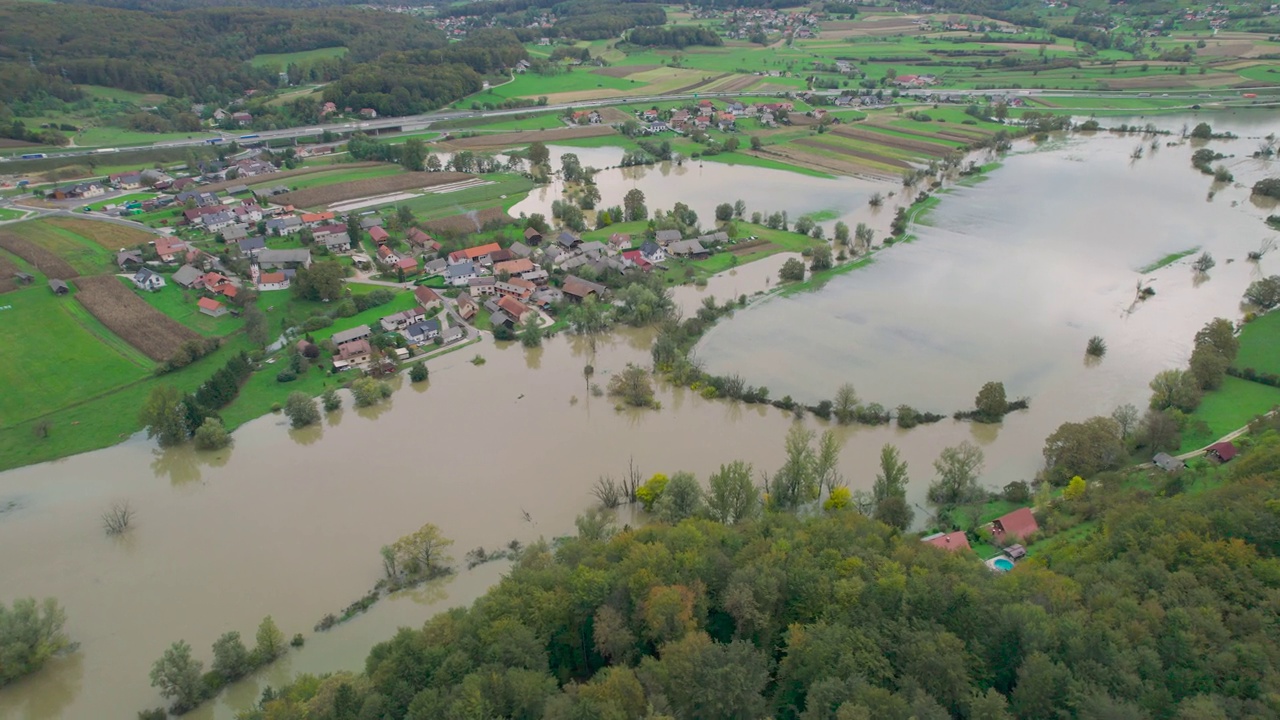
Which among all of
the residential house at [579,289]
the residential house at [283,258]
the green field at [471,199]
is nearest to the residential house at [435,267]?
the residential house at [283,258]

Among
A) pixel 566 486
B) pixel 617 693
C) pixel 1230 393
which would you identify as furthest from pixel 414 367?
pixel 1230 393

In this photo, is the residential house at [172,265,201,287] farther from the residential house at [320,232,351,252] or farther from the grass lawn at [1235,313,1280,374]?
the grass lawn at [1235,313,1280,374]

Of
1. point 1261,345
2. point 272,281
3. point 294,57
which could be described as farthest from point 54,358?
point 294,57

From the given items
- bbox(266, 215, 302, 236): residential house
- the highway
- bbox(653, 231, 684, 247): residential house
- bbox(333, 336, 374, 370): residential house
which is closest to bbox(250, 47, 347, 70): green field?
the highway

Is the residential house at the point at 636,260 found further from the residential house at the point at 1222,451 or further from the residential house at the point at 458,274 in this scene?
the residential house at the point at 1222,451

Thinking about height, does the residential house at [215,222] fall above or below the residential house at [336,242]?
above

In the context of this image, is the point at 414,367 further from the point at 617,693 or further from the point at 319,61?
the point at 319,61
